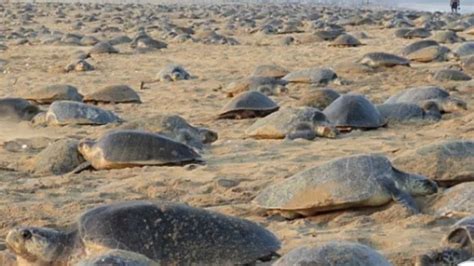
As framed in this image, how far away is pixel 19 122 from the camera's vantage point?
7.23 m

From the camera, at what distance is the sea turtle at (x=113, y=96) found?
8.16 meters

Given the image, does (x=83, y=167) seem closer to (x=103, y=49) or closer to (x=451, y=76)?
(x=451, y=76)

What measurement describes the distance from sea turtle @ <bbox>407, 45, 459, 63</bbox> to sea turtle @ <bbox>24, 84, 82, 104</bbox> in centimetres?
466

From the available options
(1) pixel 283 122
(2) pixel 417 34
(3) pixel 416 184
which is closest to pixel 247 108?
(1) pixel 283 122

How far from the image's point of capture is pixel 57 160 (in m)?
5.34

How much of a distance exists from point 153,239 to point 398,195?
128cm

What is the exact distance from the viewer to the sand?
388 cm

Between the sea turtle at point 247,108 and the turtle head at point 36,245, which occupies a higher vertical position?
the turtle head at point 36,245

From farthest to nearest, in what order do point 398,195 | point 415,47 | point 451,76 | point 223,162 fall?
point 415,47, point 451,76, point 223,162, point 398,195

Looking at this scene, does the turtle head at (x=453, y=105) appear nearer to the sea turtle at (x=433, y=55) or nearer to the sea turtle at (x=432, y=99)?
the sea turtle at (x=432, y=99)

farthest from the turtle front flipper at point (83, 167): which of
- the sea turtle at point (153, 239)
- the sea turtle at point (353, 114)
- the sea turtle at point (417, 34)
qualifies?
the sea turtle at point (417, 34)

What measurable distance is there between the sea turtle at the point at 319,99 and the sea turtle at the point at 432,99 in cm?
49

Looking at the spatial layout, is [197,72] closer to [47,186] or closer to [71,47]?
[71,47]

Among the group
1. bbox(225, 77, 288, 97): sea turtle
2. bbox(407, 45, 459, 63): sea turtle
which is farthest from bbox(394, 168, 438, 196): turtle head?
bbox(407, 45, 459, 63): sea turtle
